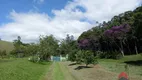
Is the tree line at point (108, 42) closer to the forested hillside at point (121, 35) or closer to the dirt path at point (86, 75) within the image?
the forested hillside at point (121, 35)

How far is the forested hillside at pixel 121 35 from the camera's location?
58016 millimetres

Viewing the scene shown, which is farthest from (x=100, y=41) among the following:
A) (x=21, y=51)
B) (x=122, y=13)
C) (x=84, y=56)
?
(x=84, y=56)

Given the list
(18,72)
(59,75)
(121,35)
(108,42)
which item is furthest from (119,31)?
(18,72)

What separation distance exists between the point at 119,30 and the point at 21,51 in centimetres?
6616

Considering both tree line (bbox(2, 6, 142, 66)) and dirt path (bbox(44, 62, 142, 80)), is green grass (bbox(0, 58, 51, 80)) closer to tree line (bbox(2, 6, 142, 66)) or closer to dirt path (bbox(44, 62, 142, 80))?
dirt path (bbox(44, 62, 142, 80))

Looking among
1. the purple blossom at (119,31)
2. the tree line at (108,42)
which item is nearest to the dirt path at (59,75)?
the tree line at (108,42)

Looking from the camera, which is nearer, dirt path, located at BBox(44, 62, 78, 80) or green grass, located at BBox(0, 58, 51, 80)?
green grass, located at BBox(0, 58, 51, 80)

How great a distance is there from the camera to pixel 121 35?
63.1 m

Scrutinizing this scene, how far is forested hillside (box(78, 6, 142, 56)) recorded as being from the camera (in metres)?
58.0

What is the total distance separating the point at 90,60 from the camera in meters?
34.7

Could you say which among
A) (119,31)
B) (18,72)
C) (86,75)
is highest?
(119,31)

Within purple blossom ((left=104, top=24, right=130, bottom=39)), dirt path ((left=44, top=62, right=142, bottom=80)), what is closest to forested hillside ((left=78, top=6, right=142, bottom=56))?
purple blossom ((left=104, top=24, right=130, bottom=39))

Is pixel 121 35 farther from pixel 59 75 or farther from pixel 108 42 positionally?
pixel 59 75

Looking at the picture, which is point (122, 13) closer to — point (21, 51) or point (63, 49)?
point (63, 49)
